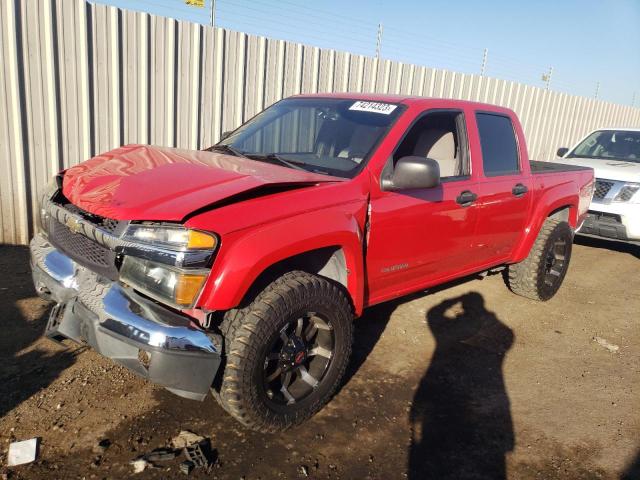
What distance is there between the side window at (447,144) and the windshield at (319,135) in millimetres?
489

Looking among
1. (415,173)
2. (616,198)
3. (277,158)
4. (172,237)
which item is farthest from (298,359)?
(616,198)

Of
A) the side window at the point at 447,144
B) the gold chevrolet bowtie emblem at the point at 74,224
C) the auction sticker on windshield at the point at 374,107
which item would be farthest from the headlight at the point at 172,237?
the side window at the point at 447,144

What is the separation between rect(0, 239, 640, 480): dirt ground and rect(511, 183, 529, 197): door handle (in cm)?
119

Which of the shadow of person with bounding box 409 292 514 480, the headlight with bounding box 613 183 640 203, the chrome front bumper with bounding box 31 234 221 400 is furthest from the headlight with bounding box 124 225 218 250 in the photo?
the headlight with bounding box 613 183 640 203

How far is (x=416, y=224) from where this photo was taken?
3.42m

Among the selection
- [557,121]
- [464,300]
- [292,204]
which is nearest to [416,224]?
[292,204]

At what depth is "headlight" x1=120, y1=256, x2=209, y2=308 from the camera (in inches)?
92.0

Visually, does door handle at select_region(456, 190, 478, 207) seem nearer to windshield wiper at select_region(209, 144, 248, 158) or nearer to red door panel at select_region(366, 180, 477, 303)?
red door panel at select_region(366, 180, 477, 303)

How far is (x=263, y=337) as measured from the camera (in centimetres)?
255

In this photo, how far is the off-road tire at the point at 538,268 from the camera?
5031 millimetres

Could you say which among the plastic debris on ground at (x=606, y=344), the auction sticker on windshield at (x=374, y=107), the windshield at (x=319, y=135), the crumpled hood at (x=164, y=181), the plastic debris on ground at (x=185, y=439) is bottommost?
the plastic debris on ground at (x=606, y=344)

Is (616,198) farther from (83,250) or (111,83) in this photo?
(83,250)

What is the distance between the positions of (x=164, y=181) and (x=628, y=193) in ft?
21.0

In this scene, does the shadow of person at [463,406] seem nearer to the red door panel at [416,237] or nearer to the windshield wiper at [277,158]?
the red door panel at [416,237]
